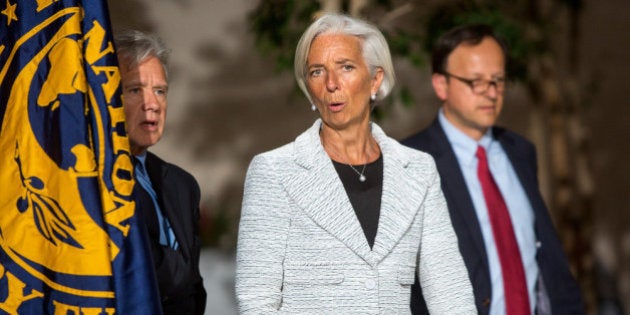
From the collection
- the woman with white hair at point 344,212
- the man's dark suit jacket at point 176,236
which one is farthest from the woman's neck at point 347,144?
the man's dark suit jacket at point 176,236

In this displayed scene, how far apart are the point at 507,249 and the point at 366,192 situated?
0.90 meters

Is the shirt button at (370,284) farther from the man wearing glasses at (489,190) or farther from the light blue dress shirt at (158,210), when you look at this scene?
the man wearing glasses at (489,190)

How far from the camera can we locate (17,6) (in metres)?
2.96

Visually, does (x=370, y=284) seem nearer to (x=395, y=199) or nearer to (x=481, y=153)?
(x=395, y=199)

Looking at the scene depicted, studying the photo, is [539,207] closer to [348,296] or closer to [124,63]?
[348,296]

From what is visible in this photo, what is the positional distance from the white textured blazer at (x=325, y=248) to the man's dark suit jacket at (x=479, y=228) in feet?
1.86

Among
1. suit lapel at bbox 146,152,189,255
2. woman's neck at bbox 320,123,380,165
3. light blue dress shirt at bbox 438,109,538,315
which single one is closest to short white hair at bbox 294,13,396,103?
woman's neck at bbox 320,123,380,165

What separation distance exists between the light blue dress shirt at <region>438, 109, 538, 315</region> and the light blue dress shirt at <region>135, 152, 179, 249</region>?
1.16m

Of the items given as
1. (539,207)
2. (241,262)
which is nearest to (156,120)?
(241,262)

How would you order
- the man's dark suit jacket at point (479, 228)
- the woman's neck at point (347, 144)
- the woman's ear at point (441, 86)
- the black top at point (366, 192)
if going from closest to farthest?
the black top at point (366, 192) → the woman's neck at point (347, 144) → the man's dark suit jacket at point (479, 228) → the woman's ear at point (441, 86)

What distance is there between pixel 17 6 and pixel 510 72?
358cm

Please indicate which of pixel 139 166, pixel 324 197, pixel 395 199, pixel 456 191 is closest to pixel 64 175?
pixel 139 166

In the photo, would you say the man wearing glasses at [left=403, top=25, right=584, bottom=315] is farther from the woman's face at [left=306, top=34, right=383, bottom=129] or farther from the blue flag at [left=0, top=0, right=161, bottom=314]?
the blue flag at [left=0, top=0, right=161, bottom=314]

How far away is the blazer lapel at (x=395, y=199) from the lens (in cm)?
317
